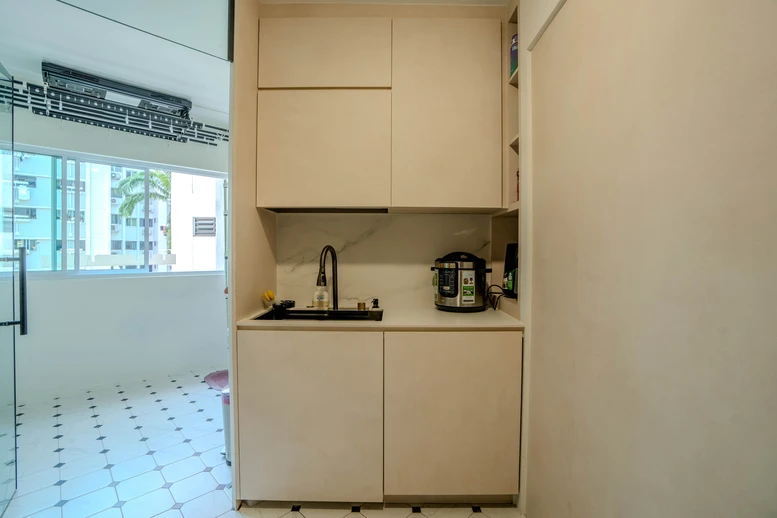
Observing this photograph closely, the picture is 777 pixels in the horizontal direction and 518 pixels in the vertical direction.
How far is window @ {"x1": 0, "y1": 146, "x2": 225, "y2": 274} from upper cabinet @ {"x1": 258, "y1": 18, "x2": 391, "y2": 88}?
2147mm

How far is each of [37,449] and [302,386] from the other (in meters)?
1.85

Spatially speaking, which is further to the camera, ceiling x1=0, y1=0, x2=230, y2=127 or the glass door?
ceiling x1=0, y1=0, x2=230, y2=127

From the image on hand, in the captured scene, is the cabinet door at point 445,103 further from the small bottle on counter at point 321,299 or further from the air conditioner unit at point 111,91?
the air conditioner unit at point 111,91

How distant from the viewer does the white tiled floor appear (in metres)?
1.40

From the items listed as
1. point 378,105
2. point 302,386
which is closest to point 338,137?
point 378,105

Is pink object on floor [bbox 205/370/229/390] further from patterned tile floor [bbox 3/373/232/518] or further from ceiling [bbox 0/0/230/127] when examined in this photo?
ceiling [bbox 0/0/230/127]

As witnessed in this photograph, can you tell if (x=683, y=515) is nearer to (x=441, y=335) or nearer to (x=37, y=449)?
(x=441, y=335)

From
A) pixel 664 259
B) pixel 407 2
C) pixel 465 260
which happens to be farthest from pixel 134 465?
pixel 407 2

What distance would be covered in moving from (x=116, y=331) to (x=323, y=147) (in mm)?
2670

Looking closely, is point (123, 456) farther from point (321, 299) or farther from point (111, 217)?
point (111, 217)

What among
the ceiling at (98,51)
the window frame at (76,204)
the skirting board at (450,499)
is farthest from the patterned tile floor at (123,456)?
the ceiling at (98,51)

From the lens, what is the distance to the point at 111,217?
→ 9.23 feet

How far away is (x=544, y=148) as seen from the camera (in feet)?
4.00

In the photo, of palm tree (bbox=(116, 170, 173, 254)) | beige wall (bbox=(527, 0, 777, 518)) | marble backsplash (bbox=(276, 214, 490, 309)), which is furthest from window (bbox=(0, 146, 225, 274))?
beige wall (bbox=(527, 0, 777, 518))
